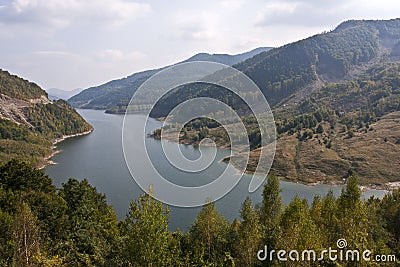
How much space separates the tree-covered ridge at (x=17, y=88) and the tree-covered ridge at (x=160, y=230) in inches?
2102

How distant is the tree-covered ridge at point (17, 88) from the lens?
63.1 m

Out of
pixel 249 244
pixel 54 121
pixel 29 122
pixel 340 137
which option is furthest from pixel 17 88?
pixel 249 244

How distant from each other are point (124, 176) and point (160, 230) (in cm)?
2965

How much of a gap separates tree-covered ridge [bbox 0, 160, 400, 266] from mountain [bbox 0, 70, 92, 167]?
26.9 metres

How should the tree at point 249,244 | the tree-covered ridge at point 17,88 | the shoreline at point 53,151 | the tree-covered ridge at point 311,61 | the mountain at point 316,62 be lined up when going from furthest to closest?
1. the tree-covered ridge at point 311,61
2. the mountain at point 316,62
3. the tree-covered ridge at point 17,88
4. the shoreline at point 53,151
5. the tree at point 249,244

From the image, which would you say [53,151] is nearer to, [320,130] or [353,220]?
[320,130]

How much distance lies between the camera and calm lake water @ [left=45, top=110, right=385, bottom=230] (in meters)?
22.3

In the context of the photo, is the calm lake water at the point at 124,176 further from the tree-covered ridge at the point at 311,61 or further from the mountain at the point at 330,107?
the tree-covered ridge at the point at 311,61

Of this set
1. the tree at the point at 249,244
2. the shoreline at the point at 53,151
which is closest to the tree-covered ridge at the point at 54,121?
the shoreline at the point at 53,151

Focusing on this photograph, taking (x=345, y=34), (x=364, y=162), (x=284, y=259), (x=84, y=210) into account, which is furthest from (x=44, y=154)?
(x=345, y=34)

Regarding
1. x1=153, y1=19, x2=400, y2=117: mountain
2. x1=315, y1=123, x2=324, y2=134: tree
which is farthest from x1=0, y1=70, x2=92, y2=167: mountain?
x1=315, y1=123, x2=324, y2=134: tree

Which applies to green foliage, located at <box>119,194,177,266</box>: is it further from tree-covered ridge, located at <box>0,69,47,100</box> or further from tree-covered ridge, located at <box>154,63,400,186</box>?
tree-covered ridge, located at <box>0,69,47,100</box>

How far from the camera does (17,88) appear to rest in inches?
2606

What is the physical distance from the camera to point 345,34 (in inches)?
4975
